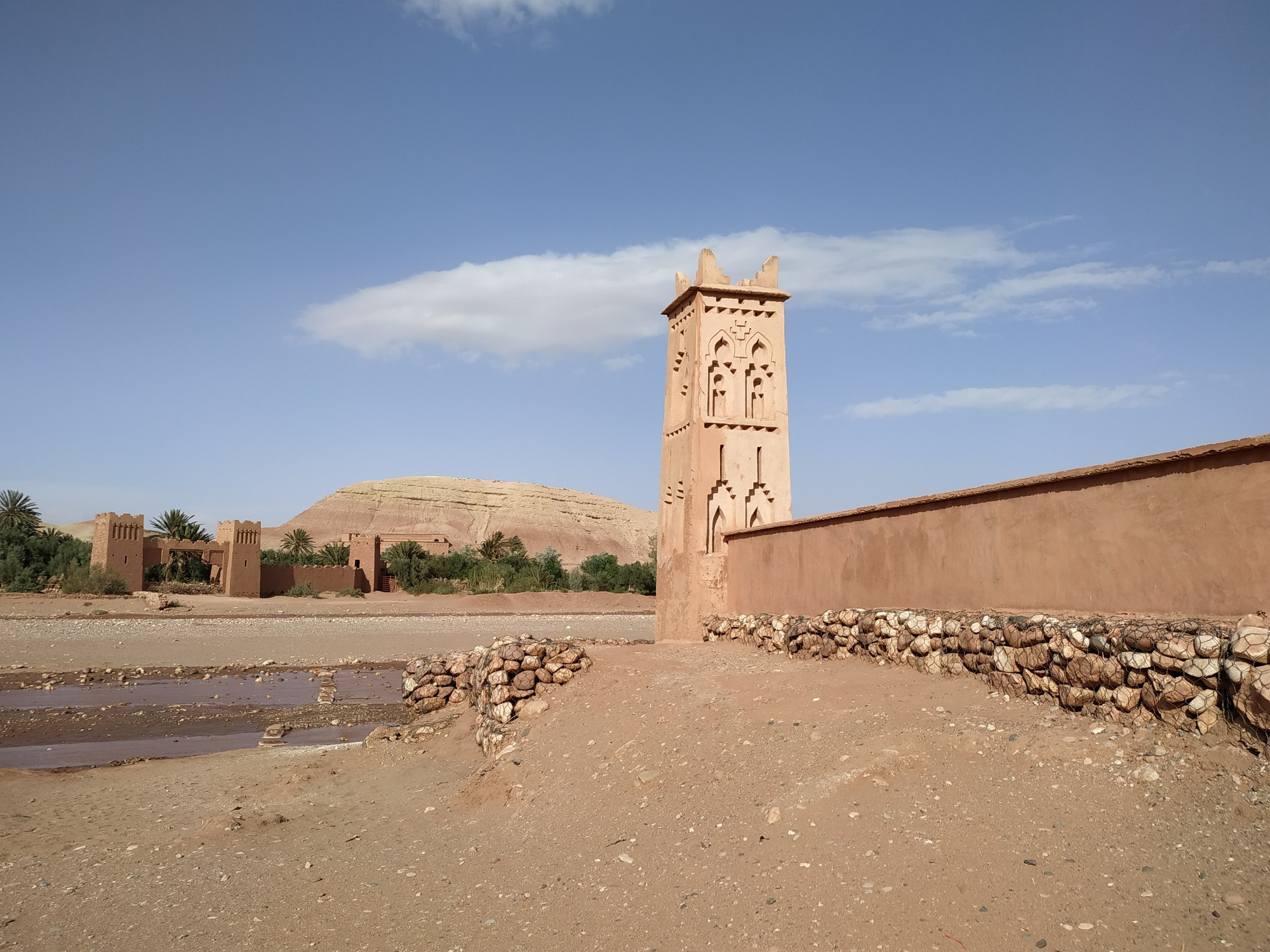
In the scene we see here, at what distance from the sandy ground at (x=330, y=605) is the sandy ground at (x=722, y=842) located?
2701 centimetres

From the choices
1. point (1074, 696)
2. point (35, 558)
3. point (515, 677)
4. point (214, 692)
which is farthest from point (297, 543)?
point (1074, 696)

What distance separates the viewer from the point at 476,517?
111875 mm

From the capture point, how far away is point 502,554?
6731 cm

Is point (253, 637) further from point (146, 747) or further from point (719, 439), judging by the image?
point (719, 439)

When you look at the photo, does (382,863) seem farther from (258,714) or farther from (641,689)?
(258,714)

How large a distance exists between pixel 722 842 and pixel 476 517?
107m

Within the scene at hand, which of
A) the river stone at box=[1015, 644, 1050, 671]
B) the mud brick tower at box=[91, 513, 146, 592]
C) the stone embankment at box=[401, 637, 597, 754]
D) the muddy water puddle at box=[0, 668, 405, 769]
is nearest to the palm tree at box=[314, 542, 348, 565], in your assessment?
the mud brick tower at box=[91, 513, 146, 592]

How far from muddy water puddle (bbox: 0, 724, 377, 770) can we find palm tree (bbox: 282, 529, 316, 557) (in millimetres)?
55327

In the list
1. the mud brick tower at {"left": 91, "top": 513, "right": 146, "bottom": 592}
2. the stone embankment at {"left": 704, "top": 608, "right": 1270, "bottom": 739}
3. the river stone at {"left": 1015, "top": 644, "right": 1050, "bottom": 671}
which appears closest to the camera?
the stone embankment at {"left": 704, "top": 608, "right": 1270, "bottom": 739}

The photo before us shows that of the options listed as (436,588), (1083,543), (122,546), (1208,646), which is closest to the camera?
(1208,646)

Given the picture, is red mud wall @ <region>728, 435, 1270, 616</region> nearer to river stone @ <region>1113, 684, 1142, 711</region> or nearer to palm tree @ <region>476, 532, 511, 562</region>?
river stone @ <region>1113, 684, 1142, 711</region>

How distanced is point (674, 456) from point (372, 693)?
8305mm

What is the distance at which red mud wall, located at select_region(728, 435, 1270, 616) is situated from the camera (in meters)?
6.14

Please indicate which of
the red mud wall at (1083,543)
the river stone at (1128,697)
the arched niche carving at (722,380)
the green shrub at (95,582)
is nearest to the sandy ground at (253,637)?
the green shrub at (95,582)
